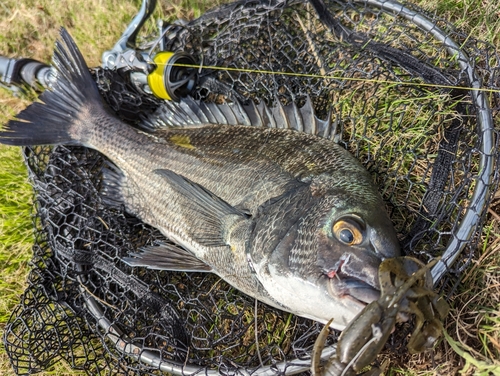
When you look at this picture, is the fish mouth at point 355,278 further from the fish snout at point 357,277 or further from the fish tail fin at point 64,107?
the fish tail fin at point 64,107

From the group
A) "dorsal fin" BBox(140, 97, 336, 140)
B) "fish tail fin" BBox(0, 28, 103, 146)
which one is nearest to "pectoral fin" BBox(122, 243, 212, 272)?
"dorsal fin" BBox(140, 97, 336, 140)

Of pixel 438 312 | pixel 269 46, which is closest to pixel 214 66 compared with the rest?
pixel 269 46

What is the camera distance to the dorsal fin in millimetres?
2438

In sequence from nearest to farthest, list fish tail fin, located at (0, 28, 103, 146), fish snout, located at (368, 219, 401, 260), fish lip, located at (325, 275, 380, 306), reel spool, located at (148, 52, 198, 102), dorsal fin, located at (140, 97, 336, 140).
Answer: fish lip, located at (325, 275, 380, 306)
fish snout, located at (368, 219, 401, 260)
dorsal fin, located at (140, 97, 336, 140)
reel spool, located at (148, 52, 198, 102)
fish tail fin, located at (0, 28, 103, 146)

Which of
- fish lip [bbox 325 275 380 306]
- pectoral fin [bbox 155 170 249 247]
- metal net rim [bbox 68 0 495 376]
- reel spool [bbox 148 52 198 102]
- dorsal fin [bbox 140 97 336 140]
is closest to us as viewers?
fish lip [bbox 325 275 380 306]

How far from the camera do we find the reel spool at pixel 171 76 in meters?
2.74

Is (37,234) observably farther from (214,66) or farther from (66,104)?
(214,66)

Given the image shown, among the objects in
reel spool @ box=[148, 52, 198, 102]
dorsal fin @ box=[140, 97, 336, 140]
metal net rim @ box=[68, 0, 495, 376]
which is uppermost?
reel spool @ box=[148, 52, 198, 102]

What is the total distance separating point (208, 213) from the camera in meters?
2.29

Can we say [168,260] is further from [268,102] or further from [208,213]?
[268,102]

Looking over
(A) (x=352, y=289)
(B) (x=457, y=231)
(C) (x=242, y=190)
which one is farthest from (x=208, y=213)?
(B) (x=457, y=231)

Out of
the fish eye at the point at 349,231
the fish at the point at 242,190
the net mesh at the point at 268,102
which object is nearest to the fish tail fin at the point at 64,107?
the fish at the point at 242,190

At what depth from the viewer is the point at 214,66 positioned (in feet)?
9.70

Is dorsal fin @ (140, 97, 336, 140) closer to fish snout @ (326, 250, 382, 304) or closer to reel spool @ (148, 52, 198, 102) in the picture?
reel spool @ (148, 52, 198, 102)
